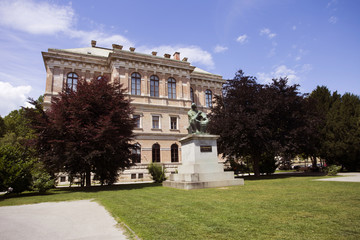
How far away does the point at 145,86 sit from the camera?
31.5 metres

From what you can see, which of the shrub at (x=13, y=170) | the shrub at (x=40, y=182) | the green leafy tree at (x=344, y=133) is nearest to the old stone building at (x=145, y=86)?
the shrub at (x=40, y=182)

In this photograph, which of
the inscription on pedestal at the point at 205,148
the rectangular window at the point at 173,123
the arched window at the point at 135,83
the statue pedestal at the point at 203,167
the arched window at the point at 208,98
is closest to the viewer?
the statue pedestal at the point at 203,167

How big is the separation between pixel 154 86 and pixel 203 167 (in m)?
22.4

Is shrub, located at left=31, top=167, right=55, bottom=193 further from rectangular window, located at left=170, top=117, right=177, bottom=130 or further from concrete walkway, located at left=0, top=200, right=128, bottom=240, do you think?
rectangular window, located at left=170, top=117, right=177, bottom=130

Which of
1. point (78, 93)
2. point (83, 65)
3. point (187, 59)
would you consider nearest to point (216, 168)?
point (78, 93)

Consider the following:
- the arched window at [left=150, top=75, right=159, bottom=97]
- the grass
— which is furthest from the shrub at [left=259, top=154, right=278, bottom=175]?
the grass

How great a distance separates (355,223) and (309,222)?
2.63 feet

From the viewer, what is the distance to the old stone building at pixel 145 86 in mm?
28828

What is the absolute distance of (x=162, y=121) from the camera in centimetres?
3162

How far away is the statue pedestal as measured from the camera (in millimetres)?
11648

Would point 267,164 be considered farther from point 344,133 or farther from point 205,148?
point 205,148

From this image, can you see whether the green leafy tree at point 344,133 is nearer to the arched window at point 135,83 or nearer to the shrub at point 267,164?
the shrub at point 267,164

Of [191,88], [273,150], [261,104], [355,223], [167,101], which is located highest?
[191,88]

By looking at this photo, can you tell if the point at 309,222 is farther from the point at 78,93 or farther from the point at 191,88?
the point at 191,88
